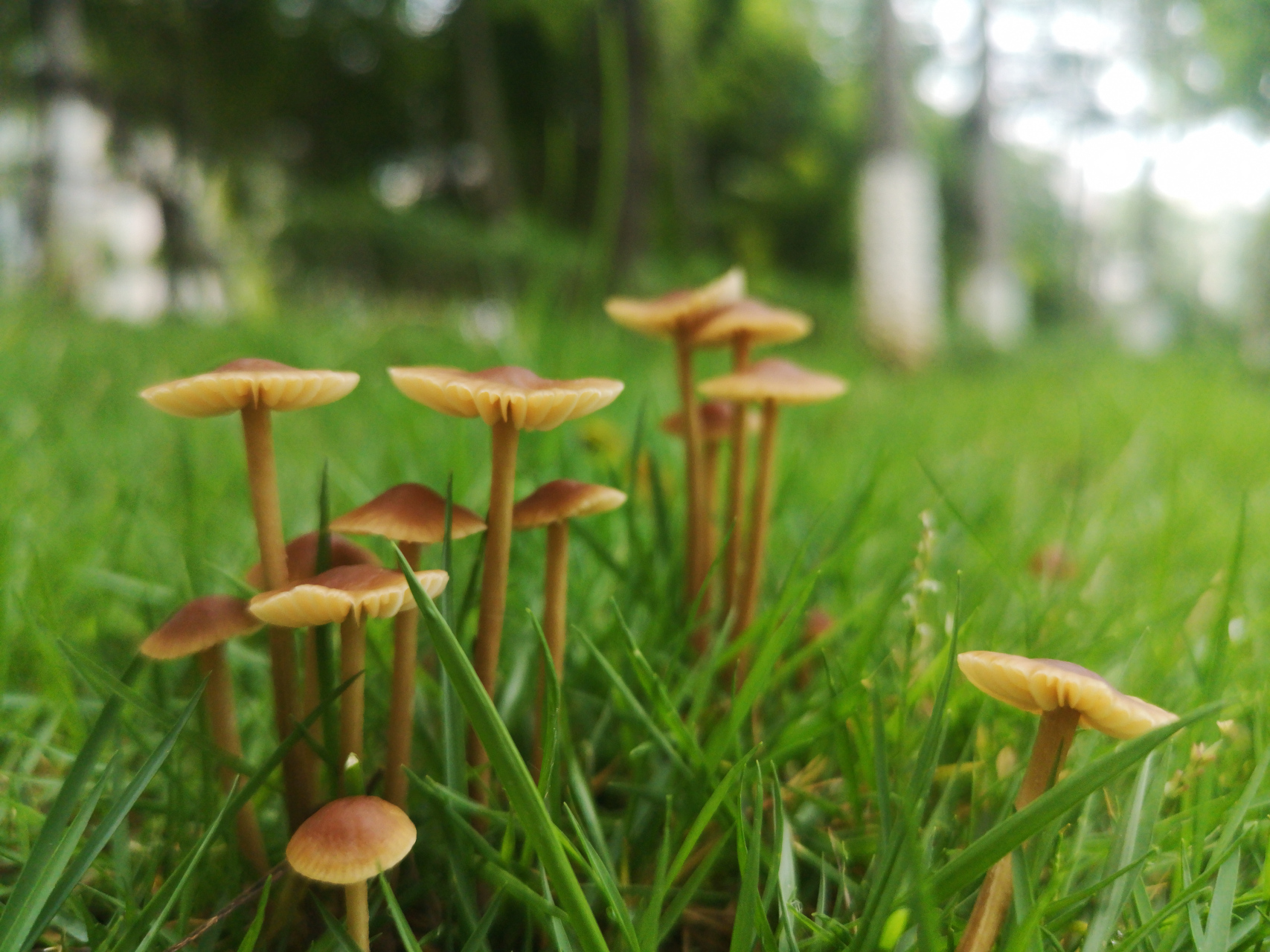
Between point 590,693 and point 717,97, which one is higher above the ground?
point 717,97

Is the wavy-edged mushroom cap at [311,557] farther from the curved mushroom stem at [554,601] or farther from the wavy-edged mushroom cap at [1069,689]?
the wavy-edged mushroom cap at [1069,689]

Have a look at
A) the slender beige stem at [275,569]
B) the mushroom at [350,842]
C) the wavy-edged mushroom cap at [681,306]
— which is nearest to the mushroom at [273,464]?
the slender beige stem at [275,569]

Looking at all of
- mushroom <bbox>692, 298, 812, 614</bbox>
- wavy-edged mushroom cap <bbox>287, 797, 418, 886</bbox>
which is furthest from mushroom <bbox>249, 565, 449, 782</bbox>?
mushroom <bbox>692, 298, 812, 614</bbox>

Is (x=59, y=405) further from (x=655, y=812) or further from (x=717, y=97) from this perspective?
(x=717, y=97)

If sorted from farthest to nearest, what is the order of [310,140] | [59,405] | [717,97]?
[310,140] < [717,97] < [59,405]

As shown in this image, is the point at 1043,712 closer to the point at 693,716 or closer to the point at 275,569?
the point at 693,716

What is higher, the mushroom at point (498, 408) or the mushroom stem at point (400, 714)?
the mushroom at point (498, 408)

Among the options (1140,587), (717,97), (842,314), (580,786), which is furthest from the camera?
(717,97)

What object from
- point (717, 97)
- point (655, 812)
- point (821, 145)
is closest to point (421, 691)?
point (655, 812)
